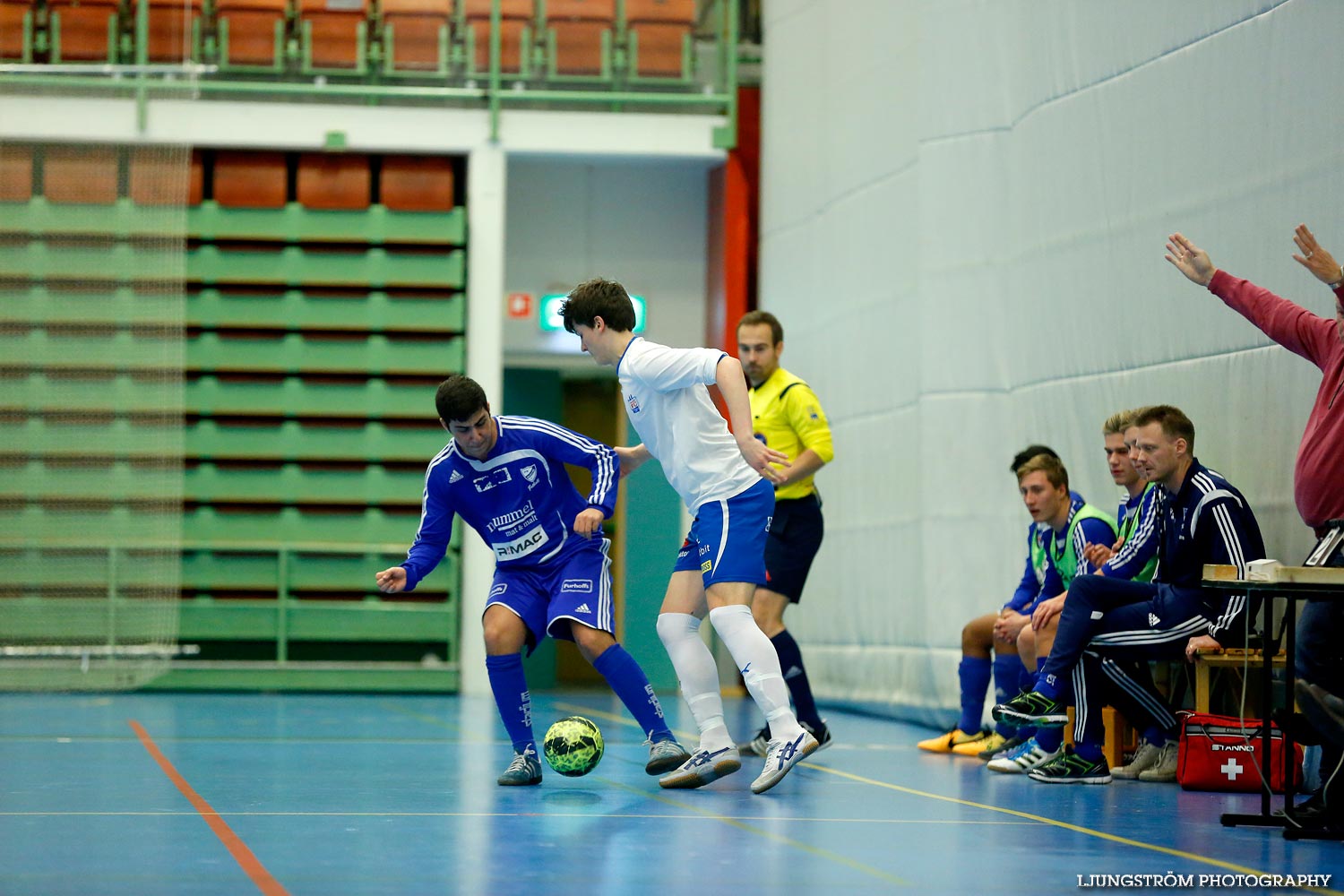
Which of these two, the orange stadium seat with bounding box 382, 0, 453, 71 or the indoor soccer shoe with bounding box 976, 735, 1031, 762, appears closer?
the indoor soccer shoe with bounding box 976, 735, 1031, 762

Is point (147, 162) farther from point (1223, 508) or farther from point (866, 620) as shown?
point (1223, 508)

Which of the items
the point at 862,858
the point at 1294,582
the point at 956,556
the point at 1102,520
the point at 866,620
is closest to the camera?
the point at 862,858

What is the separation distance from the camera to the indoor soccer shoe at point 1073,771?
19.4ft

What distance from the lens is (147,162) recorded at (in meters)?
12.2

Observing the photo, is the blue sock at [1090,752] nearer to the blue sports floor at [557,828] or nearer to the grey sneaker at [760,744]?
the blue sports floor at [557,828]

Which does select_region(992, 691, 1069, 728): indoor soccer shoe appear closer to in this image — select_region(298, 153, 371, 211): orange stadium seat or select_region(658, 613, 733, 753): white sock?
select_region(658, 613, 733, 753): white sock

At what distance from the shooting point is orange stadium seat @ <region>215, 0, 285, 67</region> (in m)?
12.6

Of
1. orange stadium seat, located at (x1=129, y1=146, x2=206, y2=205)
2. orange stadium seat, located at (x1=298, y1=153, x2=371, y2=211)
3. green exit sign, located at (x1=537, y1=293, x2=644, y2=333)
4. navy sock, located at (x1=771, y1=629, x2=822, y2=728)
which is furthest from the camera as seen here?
green exit sign, located at (x1=537, y1=293, x2=644, y2=333)

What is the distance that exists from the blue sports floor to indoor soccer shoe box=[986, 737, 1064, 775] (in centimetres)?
11

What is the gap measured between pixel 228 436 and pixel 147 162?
2303 millimetres

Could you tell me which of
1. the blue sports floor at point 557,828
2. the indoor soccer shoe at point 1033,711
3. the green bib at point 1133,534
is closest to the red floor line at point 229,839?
the blue sports floor at point 557,828

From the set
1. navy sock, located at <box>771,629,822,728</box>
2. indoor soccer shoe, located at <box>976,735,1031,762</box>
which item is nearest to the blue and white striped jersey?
navy sock, located at <box>771,629,822,728</box>

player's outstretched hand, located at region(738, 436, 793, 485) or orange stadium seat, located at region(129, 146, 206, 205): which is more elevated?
orange stadium seat, located at region(129, 146, 206, 205)

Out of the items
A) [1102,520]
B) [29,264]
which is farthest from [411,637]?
[1102,520]
